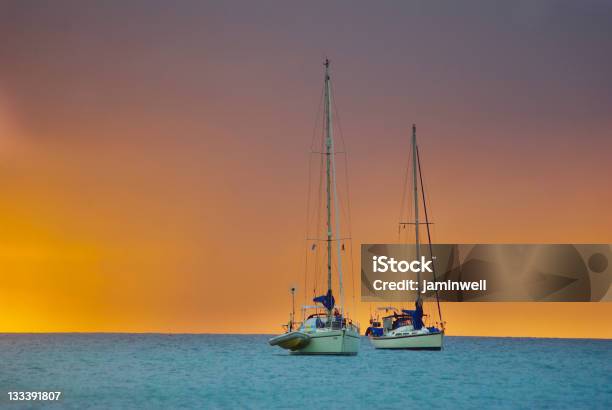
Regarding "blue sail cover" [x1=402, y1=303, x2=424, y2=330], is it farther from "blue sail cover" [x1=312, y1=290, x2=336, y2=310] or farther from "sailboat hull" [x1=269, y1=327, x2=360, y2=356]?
"blue sail cover" [x1=312, y1=290, x2=336, y2=310]

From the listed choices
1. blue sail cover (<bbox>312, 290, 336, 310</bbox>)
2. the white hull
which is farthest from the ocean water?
blue sail cover (<bbox>312, 290, 336, 310</bbox>)

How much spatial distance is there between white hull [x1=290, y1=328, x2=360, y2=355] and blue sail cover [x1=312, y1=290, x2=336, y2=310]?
1747 millimetres

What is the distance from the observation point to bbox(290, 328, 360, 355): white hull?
65.6m

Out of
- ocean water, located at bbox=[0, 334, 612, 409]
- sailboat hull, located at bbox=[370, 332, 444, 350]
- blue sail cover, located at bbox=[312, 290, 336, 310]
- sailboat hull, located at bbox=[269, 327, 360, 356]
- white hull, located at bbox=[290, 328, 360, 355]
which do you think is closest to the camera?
ocean water, located at bbox=[0, 334, 612, 409]

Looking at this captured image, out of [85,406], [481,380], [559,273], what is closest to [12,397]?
[85,406]

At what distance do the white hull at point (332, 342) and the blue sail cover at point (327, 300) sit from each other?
1747 mm

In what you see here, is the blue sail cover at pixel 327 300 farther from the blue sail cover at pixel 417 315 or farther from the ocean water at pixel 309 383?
the blue sail cover at pixel 417 315

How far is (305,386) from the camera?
5128 cm

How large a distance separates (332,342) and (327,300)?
302 cm

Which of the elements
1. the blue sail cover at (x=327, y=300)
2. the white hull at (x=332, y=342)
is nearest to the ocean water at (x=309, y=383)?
the white hull at (x=332, y=342)

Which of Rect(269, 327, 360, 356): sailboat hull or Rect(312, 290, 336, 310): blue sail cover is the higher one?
Rect(312, 290, 336, 310): blue sail cover

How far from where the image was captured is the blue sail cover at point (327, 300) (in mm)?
65875

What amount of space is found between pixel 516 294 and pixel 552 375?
27226 millimetres

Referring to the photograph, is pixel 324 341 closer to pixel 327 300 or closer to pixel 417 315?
pixel 327 300
